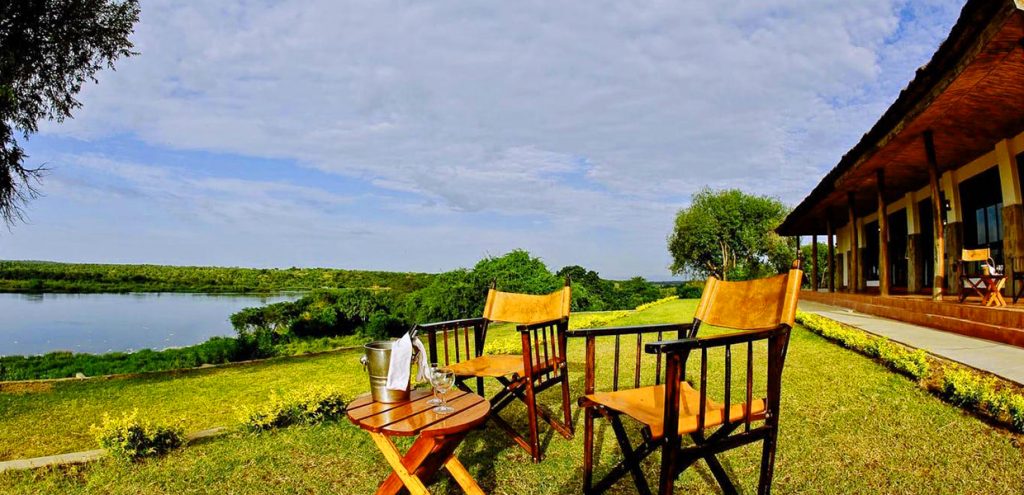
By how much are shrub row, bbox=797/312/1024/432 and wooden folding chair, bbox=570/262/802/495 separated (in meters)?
1.86

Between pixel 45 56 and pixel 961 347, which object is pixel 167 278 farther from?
pixel 961 347

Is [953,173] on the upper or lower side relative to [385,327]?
upper

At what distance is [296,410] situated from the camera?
3320 mm

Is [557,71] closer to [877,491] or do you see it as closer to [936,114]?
[936,114]

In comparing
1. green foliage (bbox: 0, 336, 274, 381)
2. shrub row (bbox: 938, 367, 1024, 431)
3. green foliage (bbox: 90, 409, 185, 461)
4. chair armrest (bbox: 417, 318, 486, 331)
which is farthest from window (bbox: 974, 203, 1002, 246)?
green foliage (bbox: 0, 336, 274, 381)

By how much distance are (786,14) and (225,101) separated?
28.9ft

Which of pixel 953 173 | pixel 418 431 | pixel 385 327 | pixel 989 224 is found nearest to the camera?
pixel 418 431

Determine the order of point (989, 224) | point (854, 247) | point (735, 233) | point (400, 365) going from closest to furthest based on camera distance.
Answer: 1. point (400, 365)
2. point (989, 224)
3. point (854, 247)
4. point (735, 233)

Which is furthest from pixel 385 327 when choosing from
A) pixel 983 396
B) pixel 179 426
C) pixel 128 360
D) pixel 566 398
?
pixel 983 396

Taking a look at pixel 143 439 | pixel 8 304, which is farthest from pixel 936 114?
pixel 8 304

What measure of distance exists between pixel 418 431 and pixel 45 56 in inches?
328

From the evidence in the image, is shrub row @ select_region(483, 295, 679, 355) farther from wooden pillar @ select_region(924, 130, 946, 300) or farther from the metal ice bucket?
wooden pillar @ select_region(924, 130, 946, 300)

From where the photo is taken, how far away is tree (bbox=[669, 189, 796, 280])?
26.9 m

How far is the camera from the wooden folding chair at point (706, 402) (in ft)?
5.39
